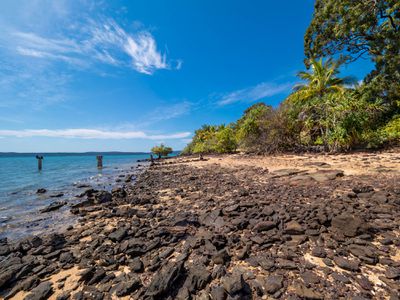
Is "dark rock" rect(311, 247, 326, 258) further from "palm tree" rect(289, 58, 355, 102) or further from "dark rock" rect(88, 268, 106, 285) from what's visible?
"palm tree" rect(289, 58, 355, 102)

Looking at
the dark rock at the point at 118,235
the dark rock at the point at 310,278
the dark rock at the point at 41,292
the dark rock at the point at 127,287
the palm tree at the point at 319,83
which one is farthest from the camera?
the palm tree at the point at 319,83

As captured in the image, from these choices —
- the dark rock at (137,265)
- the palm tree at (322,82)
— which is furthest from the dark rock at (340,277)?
the palm tree at (322,82)

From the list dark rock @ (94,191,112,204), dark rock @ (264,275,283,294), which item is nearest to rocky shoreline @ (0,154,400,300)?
dark rock @ (264,275,283,294)

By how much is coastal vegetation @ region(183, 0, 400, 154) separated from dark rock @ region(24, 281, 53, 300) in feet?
53.8

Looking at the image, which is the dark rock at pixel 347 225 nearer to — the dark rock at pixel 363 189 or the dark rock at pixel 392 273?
the dark rock at pixel 392 273

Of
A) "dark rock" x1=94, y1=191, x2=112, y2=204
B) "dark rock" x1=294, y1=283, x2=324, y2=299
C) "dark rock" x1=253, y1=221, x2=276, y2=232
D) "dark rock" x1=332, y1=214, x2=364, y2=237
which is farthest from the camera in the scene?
"dark rock" x1=94, y1=191, x2=112, y2=204

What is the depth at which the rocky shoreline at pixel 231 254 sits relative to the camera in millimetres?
2301

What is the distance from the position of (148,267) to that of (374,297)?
2954mm

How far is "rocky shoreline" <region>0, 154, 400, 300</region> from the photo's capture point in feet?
7.55

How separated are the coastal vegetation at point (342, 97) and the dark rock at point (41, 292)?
16411 millimetres

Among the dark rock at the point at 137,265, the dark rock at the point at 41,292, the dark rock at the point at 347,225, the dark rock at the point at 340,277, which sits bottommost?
the dark rock at the point at 41,292

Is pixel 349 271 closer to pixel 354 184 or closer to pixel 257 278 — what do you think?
pixel 257 278

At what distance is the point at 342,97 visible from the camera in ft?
47.9

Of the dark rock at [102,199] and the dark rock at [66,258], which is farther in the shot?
the dark rock at [102,199]
